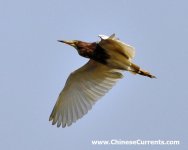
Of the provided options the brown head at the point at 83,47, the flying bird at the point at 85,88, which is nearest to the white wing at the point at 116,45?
the brown head at the point at 83,47

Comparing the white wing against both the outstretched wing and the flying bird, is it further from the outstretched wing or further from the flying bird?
the outstretched wing

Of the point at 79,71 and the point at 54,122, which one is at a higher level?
the point at 79,71

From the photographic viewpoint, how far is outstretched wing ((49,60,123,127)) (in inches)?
715

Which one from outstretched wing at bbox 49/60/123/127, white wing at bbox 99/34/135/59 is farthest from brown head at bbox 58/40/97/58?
outstretched wing at bbox 49/60/123/127

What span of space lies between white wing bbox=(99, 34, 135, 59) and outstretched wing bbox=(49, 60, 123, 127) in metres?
1.18

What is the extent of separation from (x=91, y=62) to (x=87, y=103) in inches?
38.0

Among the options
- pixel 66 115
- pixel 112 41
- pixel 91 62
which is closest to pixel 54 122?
pixel 66 115

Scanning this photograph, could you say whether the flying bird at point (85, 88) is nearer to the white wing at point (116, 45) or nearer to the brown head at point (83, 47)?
the brown head at point (83, 47)

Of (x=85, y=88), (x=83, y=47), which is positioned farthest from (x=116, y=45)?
(x=85, y=88)

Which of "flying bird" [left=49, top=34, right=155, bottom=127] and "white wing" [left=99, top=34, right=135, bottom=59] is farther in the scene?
"flying bird" [left=49, top=34, right=155, bottom=127]

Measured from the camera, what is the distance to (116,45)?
54.9 ft

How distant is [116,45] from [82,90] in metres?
2.13

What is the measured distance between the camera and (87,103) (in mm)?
18203

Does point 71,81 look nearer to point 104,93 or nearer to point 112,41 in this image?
point 104,93
